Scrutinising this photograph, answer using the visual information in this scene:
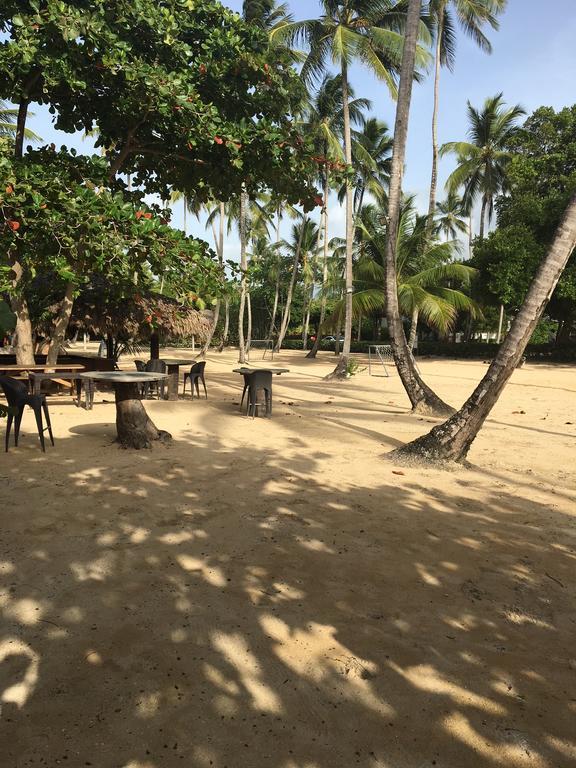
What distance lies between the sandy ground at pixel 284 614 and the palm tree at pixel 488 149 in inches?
1158

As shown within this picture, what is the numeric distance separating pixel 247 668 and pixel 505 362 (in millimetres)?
4497

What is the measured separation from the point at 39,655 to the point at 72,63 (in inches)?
354

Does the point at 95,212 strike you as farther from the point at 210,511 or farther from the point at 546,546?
the point at 546,546

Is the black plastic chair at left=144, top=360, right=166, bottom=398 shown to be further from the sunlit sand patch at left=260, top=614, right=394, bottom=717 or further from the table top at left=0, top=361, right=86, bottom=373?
the sunlit sand patch at left=260, top=614, right=394, bottom=717

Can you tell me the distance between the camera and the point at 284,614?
9.57ft

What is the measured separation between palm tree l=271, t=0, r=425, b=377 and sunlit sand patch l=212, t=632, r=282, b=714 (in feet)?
50.2

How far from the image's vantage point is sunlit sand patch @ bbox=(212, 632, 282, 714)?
2225 millimetres

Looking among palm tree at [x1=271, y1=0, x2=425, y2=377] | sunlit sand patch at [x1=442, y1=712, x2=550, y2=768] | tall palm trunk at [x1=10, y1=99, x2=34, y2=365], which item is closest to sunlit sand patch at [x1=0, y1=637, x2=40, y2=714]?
sunlit sand patch at [x1=442, y1=712, x2=550, y2=768]

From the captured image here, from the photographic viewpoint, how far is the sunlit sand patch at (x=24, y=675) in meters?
2.20

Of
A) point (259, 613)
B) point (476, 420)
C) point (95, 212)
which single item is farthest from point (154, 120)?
point (259, 613)

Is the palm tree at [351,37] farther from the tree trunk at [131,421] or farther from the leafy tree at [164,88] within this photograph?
the tree trunk at [131,421]

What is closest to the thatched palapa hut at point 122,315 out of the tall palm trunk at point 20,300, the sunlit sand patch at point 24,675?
the tall palm trunk at point 20,300

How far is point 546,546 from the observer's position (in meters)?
3.93

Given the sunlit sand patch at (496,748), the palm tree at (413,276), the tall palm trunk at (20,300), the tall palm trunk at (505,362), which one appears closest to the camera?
the sunlit sand patch at (496,748)
